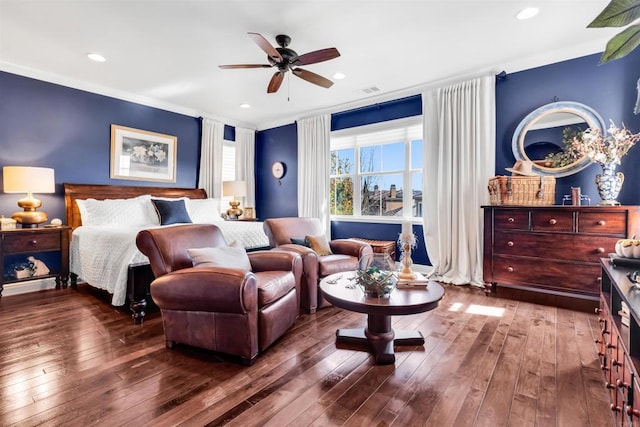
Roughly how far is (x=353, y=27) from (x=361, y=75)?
3.69 feet

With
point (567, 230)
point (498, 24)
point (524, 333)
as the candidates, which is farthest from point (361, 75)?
point (524, 333)

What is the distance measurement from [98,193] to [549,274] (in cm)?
Answer: 559

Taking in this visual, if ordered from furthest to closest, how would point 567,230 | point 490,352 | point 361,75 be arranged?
point 361,75
point 567,230
point 490,352

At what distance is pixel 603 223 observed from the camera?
2.90m

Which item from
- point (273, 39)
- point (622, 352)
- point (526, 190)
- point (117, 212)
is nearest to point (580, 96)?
point (526, 190)

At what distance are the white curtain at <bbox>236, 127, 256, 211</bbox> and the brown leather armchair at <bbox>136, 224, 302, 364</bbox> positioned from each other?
3975 millimetres

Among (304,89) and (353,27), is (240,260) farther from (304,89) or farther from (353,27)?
(304,89)

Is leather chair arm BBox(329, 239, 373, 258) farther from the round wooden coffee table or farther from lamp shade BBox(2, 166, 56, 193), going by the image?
lamp shade BBox(2, 166, 56, 193)

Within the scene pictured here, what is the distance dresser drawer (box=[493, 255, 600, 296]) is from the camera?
296 centimetres

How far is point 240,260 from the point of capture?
2492 millimetres

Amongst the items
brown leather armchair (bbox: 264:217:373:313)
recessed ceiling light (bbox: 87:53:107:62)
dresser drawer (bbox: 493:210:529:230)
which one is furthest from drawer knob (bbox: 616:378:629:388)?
recessed ceiling light (bbox: 87:53:107:62)

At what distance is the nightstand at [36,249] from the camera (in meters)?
3.45

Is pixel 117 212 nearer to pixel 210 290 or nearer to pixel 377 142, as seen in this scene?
pixel 210 290

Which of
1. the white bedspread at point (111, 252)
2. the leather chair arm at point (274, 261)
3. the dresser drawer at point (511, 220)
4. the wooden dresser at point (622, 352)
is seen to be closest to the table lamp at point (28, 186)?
the white bedspread at point (111, 252)
